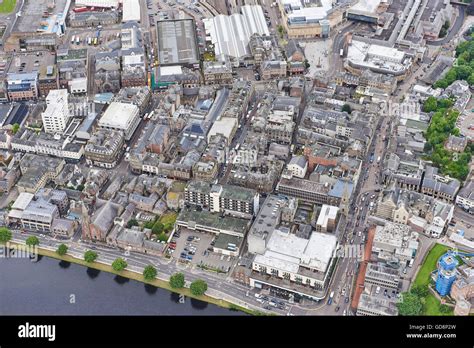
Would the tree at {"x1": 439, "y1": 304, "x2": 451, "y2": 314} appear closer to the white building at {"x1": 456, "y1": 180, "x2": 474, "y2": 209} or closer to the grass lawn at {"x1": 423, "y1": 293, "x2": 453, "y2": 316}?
the grass lawn at {"x1": 423, "y1": 293, "x2": 453, "y2": 316}

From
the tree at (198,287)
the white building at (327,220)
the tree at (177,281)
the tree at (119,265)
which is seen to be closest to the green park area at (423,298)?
the white building at (327,220)

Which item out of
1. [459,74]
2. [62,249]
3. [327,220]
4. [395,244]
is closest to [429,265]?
[395,244]

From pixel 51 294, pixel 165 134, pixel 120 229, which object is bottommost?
pixel 51 294

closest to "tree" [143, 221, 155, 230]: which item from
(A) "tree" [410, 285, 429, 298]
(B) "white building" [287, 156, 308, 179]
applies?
(B) "white building" [287, 156, 308, 179]

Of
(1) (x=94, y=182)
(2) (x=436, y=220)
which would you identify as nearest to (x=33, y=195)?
(1) (x=94, y=182)

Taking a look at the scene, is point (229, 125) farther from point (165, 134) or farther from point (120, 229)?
point (120, 229)

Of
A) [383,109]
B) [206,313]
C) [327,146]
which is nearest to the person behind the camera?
[206,313]
